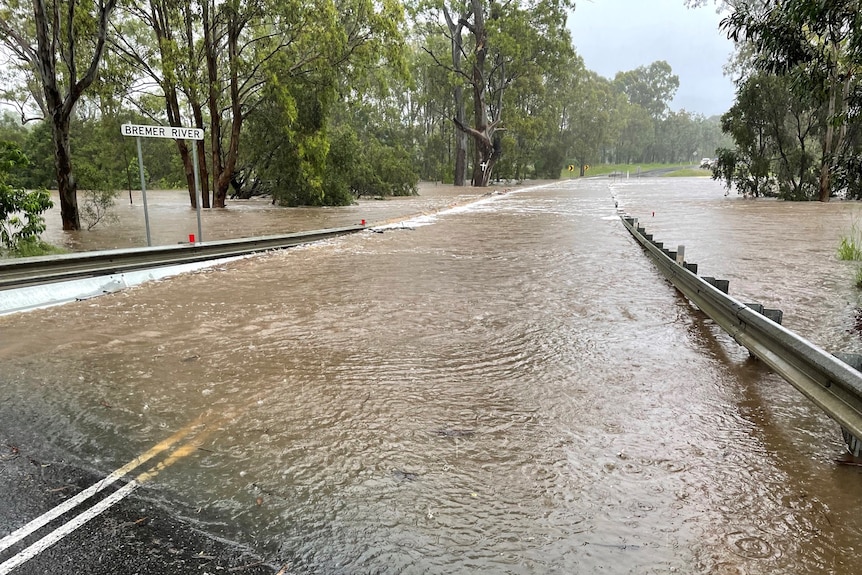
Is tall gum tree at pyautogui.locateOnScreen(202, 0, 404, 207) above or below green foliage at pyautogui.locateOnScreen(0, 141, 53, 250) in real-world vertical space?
above

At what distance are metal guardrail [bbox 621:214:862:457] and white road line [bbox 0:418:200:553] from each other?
143 inches

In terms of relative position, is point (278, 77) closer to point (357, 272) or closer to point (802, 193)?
point (357, 272)

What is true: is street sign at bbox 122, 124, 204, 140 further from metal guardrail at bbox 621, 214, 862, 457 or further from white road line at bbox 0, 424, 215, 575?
metal guardrail at bbox 621, 214, 862, 457

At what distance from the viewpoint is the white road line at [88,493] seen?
2.75m

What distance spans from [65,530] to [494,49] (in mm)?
49327

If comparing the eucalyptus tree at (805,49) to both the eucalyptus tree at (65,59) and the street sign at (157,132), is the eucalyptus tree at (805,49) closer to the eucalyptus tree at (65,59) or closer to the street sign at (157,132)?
the street sign at (157,132)

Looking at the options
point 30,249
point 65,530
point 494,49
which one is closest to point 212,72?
point 30,249

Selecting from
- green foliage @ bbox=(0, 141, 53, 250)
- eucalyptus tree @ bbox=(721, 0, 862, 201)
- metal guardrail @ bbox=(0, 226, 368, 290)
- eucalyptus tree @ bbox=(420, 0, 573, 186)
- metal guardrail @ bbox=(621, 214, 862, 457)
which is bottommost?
metal guardrail @ bbox=(621, 214, 862, 457)

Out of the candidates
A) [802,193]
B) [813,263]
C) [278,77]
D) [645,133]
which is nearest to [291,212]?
[278,77]

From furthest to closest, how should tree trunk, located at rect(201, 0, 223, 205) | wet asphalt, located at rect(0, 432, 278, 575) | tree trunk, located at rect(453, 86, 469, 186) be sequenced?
tree trunk, located at rect(453, 86, 469, 186) < tree trunk, located at rect(201, 0, 223, 205) < wet asphalt, located at rect(0, 432, 278, 575)

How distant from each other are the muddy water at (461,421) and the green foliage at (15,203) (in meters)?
4.48

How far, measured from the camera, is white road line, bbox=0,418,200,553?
9.03ft

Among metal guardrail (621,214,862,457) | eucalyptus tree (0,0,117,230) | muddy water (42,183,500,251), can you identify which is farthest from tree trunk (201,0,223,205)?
metal guardrail (621,214,862,457)

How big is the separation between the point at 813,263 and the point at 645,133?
124872 mm
